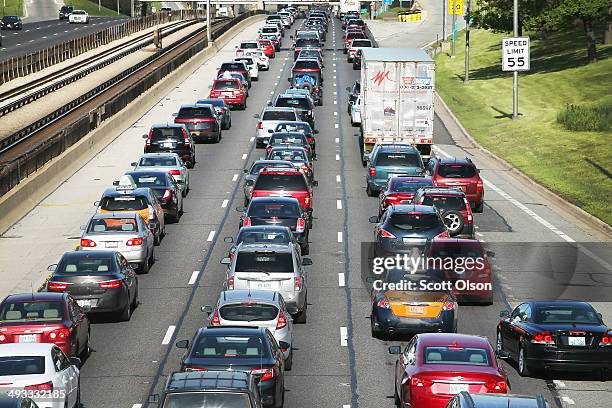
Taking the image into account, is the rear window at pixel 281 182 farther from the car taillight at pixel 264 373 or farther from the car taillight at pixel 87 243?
the car taillight at pixel 264 373

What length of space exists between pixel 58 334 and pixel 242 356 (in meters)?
4.20

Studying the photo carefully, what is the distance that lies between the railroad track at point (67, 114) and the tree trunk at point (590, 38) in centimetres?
2663

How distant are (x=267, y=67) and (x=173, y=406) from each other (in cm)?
7634

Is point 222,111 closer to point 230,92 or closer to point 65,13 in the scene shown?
point 230,92

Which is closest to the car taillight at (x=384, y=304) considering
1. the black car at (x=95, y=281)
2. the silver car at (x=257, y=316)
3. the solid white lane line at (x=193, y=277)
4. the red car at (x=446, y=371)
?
the silver car at (x=257, y=316)

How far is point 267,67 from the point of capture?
90938 mm

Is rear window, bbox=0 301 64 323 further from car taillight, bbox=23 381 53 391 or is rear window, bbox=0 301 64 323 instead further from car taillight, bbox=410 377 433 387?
car taillight, bbox=410 377 433 387

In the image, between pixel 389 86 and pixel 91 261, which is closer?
pixel 91 261

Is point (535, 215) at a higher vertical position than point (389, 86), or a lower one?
lower

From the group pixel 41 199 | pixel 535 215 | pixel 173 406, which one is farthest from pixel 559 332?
pixel 41 199

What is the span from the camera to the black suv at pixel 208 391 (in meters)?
15.5

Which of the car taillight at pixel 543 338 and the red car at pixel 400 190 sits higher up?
the car taillight at pixel 543 338

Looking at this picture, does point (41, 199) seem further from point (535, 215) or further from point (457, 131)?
point (457, 131)

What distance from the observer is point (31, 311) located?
906 inches
